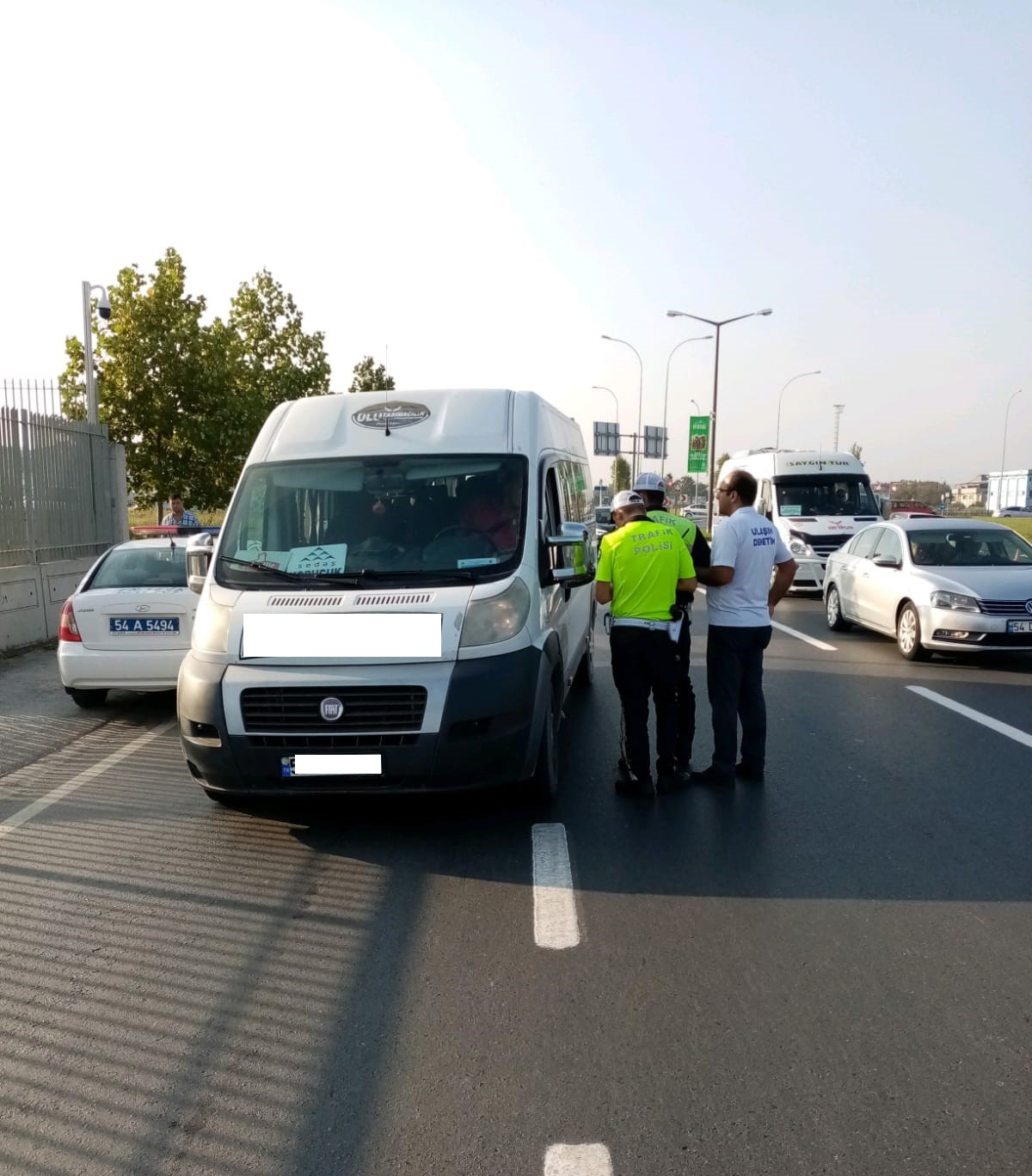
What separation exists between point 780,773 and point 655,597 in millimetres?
1592

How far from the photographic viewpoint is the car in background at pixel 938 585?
413 inches

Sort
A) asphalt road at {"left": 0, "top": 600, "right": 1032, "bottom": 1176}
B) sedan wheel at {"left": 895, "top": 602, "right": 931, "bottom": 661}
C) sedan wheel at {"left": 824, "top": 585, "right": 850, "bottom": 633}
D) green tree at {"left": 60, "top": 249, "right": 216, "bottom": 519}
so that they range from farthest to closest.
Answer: green tree at {"left": 60, "top": 249, "right": 216, "bottom": 519}
sedan wheel at {"left": 824, "top": 585, "right": 850, "bottom": 633}
sedan wheel at {"left": 895, "top": 602, "right": 931, "bottom": 661}
asphalt road at {"left": 0, "top": 600, "right": 1032, "bottom": 1176}

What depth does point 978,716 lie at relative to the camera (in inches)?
330

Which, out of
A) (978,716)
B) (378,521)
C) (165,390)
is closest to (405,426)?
(378,521)

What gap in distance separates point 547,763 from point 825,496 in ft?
53.3

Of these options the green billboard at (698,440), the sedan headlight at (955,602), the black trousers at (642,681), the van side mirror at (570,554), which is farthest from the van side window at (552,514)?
the green billboard at (698,440)

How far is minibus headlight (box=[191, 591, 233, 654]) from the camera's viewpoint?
17.5 feet

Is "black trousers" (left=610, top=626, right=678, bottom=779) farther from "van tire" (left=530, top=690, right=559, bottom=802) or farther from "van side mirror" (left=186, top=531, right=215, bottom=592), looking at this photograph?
"van side mirror" (left=186, top=531, right=215, bottom=592)

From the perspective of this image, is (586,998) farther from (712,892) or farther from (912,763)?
(912,763)

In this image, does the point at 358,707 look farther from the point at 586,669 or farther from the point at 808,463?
the point at 808,463

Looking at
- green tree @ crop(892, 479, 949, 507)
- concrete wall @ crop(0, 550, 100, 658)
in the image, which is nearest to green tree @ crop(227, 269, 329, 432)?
concrete wall @ crop(0, 550, 100, 658)

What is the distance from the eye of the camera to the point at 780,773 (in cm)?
660

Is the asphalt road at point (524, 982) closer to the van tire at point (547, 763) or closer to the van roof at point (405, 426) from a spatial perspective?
the van tire at point (547, 763)

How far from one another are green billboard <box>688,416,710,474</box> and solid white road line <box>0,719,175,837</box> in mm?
44620
